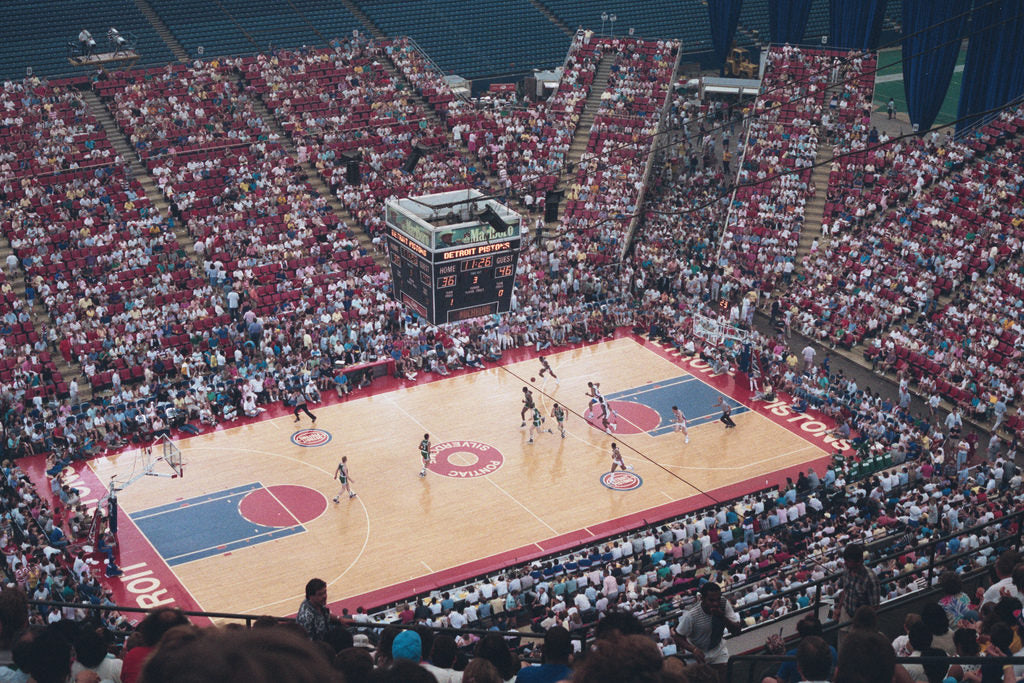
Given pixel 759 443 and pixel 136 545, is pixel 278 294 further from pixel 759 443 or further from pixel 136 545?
pixel 759 443

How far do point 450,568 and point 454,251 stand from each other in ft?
28.6

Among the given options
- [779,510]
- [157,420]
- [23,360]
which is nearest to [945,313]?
[779,510]

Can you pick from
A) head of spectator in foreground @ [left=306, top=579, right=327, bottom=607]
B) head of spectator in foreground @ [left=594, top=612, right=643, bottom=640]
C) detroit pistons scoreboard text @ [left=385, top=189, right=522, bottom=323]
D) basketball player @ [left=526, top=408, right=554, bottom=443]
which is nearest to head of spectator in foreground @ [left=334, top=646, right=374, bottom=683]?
head of spectator in foreground @ [left=594, top=612, right=643, bottom=640]

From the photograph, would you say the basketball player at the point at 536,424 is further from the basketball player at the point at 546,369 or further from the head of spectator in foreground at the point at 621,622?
the head of spectator in foreground at the point at 621,622

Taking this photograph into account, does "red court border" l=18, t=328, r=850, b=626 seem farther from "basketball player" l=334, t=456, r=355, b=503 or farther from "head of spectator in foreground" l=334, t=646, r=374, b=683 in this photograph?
"head of spectator in foreground" l=334, t=646, r=374, b=683

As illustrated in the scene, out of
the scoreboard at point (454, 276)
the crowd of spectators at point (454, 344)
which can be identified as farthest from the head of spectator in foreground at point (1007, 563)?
the scoreboard at point (454, 276)

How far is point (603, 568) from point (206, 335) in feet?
63.7

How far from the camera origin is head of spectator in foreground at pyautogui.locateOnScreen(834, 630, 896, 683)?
648 cm

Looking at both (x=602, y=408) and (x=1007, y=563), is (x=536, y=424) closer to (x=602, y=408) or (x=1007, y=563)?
(x=602, y=408)

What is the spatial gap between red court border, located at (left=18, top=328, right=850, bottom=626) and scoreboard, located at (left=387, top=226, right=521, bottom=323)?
7.13 meters

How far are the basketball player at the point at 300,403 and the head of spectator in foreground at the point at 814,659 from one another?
32160mm

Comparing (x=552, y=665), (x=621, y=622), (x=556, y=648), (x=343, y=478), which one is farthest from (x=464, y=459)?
(x=552, y=665)

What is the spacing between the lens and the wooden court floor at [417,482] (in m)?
31.3

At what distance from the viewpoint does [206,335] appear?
42.2 meters
